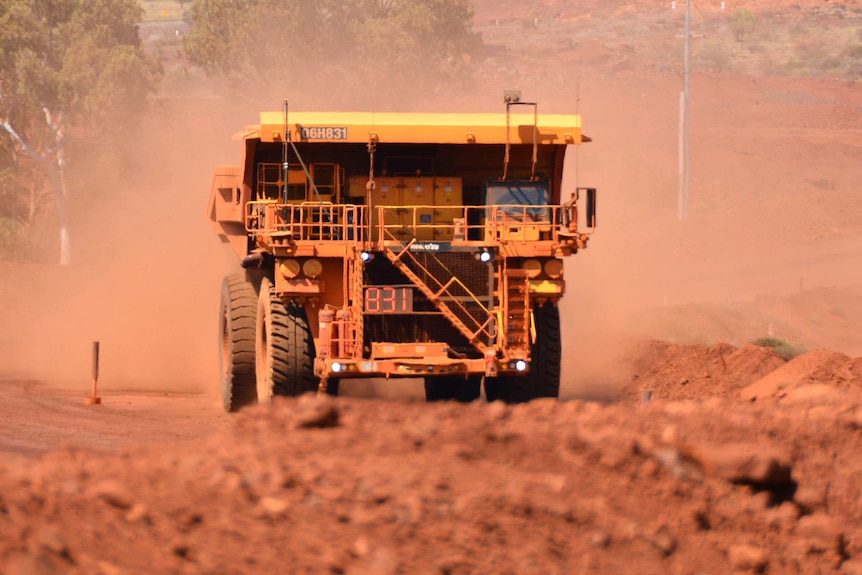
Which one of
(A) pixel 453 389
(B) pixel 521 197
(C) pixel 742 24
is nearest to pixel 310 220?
(B) pixel 521 197

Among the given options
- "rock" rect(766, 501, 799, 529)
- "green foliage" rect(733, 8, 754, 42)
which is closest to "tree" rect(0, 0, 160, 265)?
"rock" rect(766, 501, 799, 529)

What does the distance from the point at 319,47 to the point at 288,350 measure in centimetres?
4471

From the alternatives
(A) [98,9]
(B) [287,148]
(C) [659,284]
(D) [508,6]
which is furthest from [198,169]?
(D) [508,6]

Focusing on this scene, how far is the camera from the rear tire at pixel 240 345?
17.1 m

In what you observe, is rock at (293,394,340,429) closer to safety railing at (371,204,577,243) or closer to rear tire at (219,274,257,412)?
safety railing at (371,204,577,243)

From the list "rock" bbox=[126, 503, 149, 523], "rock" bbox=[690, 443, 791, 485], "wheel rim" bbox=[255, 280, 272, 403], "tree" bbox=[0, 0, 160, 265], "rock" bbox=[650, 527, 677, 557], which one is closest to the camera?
"rock" bbox=[126, 503, 149, 523]

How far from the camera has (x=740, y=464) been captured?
807 centimetres

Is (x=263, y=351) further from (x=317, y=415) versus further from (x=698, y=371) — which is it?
(x=317, y=415)

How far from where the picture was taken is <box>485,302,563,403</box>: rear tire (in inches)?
616

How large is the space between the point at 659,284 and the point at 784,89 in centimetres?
4271

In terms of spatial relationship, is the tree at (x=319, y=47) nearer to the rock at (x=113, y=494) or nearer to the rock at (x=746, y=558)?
the rock at (x=746, y=558)

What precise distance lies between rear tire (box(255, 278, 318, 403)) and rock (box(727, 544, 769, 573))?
821 centimetres

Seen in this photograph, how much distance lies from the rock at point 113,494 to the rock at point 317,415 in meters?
1.53

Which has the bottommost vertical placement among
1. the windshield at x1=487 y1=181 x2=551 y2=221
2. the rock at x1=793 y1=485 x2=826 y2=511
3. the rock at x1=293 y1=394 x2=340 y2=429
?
the rock at x1=793 y1=485 x2=826 y2=511
